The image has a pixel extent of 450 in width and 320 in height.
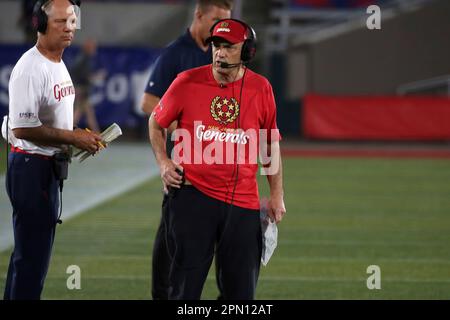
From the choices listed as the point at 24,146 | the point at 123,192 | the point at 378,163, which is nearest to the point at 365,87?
the point at 378,163

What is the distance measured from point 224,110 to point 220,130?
108mm

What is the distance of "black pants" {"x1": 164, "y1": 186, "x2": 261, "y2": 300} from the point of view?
19.8ft

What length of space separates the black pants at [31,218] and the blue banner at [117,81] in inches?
731

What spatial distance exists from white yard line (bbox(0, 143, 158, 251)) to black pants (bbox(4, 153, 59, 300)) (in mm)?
4100

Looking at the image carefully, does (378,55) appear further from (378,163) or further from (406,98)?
(378,163)

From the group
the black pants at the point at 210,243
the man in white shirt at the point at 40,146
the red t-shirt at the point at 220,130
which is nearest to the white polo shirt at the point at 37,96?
the man in white shirt at the point at 40,146

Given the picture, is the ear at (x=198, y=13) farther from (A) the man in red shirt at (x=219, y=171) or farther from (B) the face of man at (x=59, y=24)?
(A) the man in red shirt at (x=219, y=171)

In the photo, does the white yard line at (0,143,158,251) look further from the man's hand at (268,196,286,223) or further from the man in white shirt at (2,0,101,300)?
the man's hand at (268,196,286,223)

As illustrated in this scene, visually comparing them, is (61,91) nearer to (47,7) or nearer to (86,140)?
(86,140)

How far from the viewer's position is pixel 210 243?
6.05m

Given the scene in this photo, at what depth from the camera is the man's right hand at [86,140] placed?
6.44 m

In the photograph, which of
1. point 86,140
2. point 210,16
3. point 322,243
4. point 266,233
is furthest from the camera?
point 322,243

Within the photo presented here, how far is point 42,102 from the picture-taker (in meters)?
6.43

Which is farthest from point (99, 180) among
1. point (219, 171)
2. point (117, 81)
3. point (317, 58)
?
point (317, 58)
